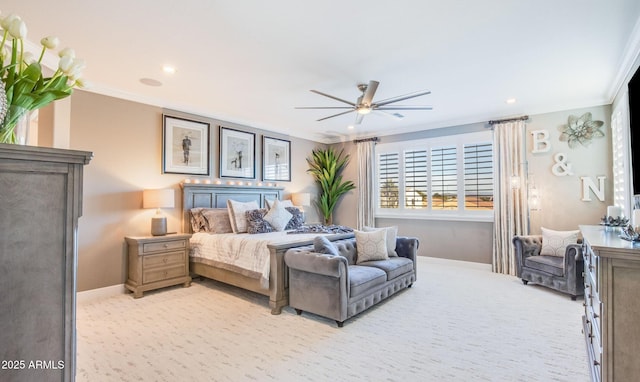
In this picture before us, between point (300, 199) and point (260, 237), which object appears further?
point (300, 199)

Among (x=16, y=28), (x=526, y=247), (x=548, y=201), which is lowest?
(x=526, y=247)

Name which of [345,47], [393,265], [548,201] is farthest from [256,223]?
[548,201]

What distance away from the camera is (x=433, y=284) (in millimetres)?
4660

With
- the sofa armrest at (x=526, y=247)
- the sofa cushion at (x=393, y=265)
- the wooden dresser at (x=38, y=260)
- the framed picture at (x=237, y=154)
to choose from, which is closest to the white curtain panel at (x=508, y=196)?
the sofa armrest at (x=526, y=247)

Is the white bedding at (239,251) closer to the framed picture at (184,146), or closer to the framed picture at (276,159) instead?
the framed picture at (184,146)

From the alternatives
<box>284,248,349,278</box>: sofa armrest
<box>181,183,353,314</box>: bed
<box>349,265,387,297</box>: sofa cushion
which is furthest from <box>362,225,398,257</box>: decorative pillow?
<box>284,248,349,278</box>: sofa armrest

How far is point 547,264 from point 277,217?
3.91m

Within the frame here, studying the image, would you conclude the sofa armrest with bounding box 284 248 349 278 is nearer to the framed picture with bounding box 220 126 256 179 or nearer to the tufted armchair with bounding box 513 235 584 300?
the framed picture with bounding box 220 126 256 179

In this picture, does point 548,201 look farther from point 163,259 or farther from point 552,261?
point 163,259

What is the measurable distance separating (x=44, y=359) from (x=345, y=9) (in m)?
2.71

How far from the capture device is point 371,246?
4.16m

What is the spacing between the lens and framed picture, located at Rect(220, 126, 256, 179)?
5540 mm

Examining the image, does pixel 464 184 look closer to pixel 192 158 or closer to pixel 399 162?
pixel 399 162

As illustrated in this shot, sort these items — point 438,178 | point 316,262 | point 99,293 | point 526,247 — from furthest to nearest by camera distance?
point 438,178 → point 526,247 → point 99,293 → point 316,262
